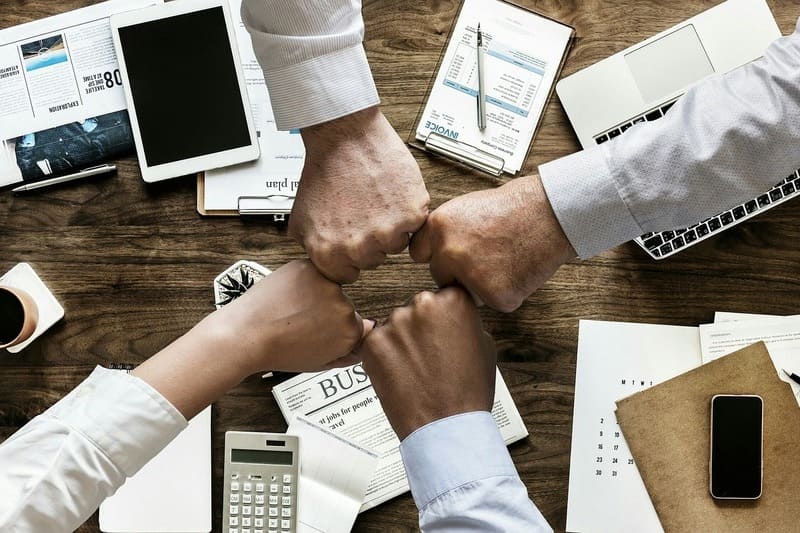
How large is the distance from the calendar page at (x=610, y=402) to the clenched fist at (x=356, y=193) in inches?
13.6

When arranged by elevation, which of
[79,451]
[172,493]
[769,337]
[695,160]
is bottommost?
[172,493]

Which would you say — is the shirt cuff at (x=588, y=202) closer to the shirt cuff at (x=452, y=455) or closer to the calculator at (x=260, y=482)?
the shirt cuff at (x=452, y=455)

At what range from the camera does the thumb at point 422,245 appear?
107 cm

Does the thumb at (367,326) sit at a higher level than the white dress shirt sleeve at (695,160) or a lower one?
lower

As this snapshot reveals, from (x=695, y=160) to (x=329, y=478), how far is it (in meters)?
0.67

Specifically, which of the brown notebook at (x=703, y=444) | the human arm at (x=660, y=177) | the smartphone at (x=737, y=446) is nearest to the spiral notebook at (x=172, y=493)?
the human arm at (x=660, y=177)

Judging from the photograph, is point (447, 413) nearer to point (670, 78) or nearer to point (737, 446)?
point (737, 446)

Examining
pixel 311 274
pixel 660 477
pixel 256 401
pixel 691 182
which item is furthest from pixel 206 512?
pixel 691 182

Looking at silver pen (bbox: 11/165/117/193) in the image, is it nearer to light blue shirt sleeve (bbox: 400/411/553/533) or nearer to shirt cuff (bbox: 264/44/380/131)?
shirt cuff (bbox: 264/44/380/131)

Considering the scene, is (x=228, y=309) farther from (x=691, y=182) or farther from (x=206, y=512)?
(x=691, y=182)

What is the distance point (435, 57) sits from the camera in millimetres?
1229

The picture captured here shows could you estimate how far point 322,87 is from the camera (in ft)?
3.35

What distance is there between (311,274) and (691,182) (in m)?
0.49

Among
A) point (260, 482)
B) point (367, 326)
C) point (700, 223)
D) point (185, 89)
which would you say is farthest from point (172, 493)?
point (700, 223)
